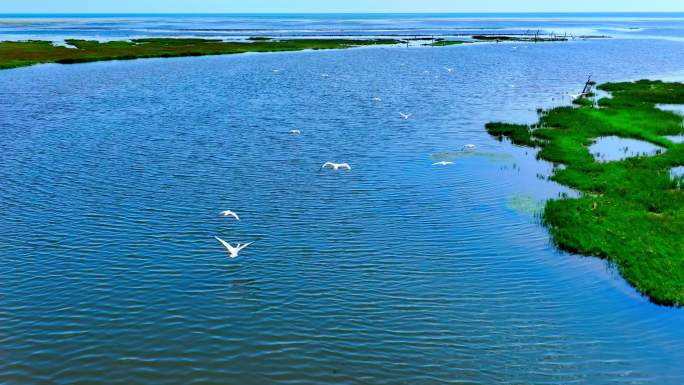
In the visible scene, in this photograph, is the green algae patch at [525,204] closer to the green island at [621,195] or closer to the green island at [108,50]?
the green island at [621,195]

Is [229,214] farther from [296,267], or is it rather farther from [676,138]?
[676,138]

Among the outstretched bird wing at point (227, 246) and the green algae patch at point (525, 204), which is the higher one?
the outstretched bird wing at point (227, 246)

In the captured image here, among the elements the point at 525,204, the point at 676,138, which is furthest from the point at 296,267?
the point at 676,138

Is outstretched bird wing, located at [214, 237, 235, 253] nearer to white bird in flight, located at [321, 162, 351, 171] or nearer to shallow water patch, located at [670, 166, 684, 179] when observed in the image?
white bird in flight, located at [321, 162, 351, 171]

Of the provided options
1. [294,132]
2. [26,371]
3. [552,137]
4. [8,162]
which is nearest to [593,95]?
[552,137]

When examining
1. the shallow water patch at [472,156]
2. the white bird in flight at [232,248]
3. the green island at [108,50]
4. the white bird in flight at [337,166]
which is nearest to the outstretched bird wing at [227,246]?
the white bird in flight at [232,248]

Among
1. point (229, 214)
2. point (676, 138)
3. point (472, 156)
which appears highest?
point (229, 214)
